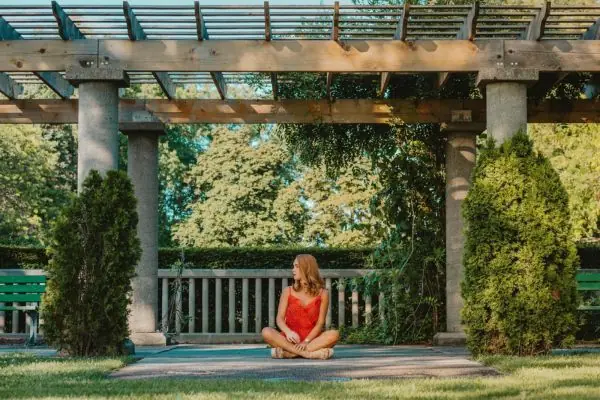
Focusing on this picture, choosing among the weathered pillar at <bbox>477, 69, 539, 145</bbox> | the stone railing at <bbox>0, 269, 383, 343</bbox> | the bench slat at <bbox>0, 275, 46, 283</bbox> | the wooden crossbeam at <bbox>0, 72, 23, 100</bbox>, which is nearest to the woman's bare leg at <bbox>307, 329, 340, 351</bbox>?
the weathered pillar at <bbox>477, 69, 539, 145</bbox>

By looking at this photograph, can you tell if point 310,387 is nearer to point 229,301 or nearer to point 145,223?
point 145,223

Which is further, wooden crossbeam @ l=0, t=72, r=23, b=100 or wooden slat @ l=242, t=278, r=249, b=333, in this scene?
wooden slat @ l=242, t=278, r=249, b=333

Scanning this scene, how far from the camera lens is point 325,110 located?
12602 millimetres

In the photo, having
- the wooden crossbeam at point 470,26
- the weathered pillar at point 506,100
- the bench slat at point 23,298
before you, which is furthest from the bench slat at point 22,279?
the weathered pillar at point 506,100

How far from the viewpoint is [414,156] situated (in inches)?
549

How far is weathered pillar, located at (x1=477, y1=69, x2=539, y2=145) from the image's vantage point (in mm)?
9961

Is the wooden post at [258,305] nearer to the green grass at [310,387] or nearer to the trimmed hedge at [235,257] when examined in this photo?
the trimmed hedge at [235,257]

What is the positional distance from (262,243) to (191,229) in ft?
10.5

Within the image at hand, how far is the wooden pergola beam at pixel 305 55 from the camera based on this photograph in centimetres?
1016

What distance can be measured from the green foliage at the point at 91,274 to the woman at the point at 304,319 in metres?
1.61

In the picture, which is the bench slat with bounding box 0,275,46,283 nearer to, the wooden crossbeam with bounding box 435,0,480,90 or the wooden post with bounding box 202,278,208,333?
the wooden post with bounding box 202,278,208,333

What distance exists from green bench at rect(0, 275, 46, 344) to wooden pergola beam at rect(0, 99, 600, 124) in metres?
2.73

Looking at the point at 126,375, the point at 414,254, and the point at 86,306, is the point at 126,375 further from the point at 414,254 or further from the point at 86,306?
the point at 414,254

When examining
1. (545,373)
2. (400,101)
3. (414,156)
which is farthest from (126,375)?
(414,156)
